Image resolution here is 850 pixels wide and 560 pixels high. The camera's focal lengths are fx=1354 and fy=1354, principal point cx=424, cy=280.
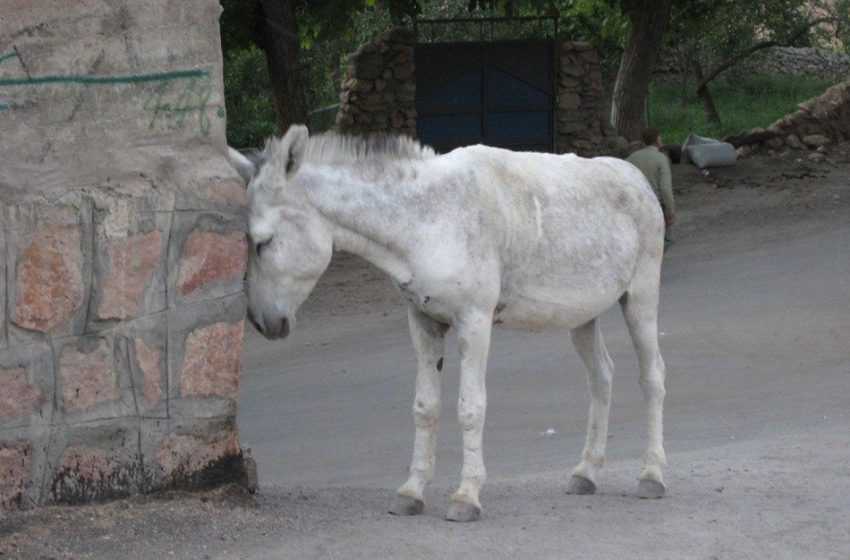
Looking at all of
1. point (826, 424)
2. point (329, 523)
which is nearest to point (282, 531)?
point (329, 523)

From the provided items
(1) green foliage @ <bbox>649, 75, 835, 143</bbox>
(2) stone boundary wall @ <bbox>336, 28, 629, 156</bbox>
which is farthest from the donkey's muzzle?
(1) green foliage @ <bbox>649, 75, 835, 143</bbox>

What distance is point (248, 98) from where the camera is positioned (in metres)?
25.2

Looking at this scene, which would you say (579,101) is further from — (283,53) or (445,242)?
(445,242)

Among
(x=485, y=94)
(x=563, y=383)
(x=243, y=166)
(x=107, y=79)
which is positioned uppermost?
(x=107, y=79)

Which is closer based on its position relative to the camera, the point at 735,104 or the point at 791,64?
the point at 735,104

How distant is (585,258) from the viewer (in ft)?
20.5

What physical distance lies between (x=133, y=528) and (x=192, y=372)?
0.69 metres

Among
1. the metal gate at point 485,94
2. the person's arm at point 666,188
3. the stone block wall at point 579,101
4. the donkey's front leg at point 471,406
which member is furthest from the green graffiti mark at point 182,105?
the stone block wall at point 579,101

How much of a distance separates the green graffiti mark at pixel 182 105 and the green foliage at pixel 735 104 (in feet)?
60.7

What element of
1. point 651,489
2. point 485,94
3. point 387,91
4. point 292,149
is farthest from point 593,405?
point 485,94

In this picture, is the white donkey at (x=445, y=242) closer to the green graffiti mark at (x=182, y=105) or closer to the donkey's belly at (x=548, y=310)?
the donkey's belly at (x=548, y=310)

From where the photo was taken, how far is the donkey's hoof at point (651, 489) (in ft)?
21.2

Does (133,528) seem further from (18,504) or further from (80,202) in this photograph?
(80,202)

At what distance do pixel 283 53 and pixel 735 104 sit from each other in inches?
535
